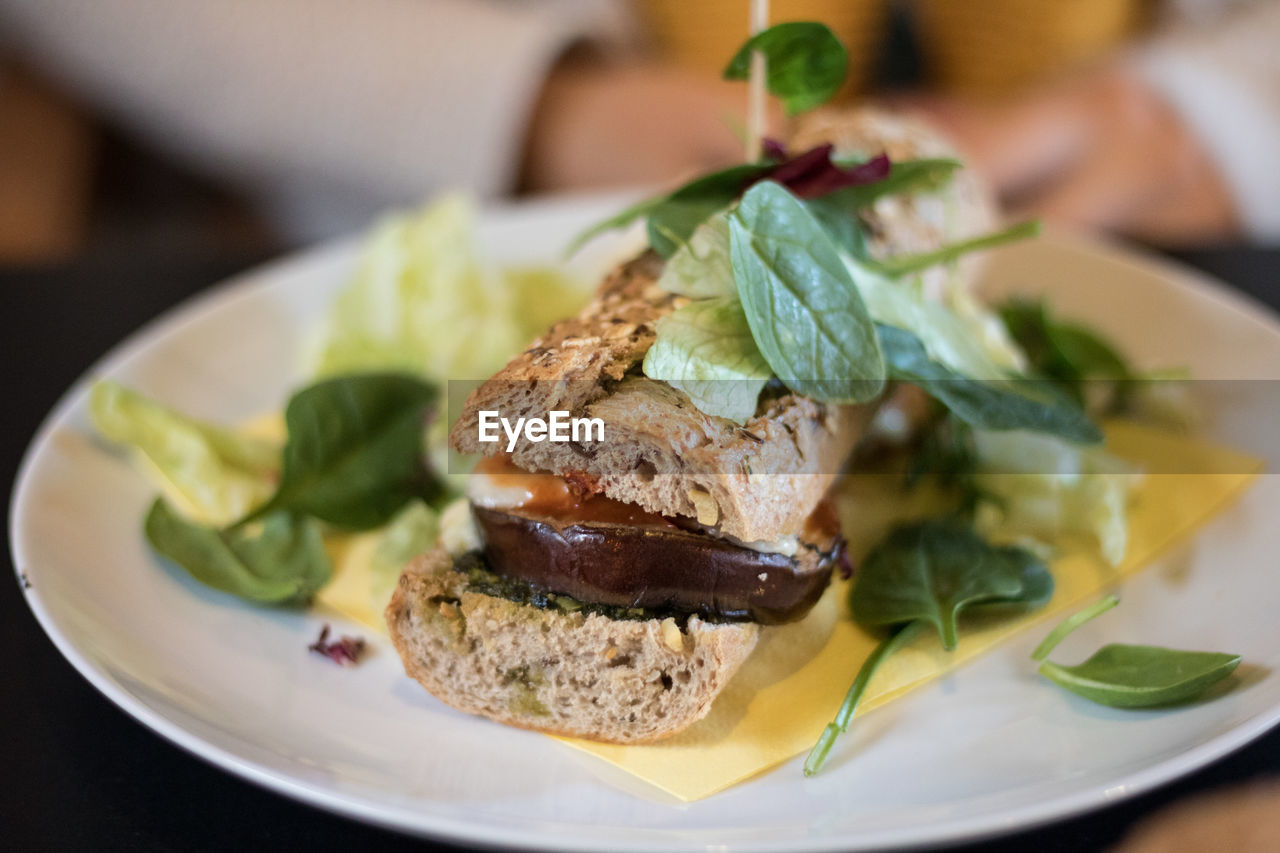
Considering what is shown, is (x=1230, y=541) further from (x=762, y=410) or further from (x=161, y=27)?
(x=161, y=27)

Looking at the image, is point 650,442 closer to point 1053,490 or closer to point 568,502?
point 568,502

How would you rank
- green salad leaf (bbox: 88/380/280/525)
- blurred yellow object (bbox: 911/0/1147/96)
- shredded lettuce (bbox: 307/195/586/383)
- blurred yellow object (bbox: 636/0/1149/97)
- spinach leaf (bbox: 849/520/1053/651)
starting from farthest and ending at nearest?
blurred yellow object (bbox: 911/0/1147/96), blurred yellow object (bbox: 636/0/1149/97), shredded lettuce (bbox: 307/195/586/383), green salad leaf (bbox: 88/380/280/525), spinach leaf (bbox: 849/520/1053/651)

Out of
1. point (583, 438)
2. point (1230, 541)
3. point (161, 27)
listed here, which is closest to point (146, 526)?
point (583, 438)

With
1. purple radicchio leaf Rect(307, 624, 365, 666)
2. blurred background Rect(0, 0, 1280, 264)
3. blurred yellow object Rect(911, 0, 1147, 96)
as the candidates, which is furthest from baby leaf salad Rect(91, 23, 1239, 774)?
blurred yellow object Rect(911, 0, 1147, 96)

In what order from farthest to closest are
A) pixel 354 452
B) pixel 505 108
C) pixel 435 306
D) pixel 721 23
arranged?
pixel 721 23 < pixel 505 108 < pixel 435 306 < pixel 354 452

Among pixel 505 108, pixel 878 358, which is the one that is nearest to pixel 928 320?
pixel 878 358

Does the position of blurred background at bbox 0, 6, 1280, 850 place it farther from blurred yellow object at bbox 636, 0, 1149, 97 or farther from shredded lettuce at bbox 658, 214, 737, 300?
shredded lettuce at bbox 658, 214, 737, 300

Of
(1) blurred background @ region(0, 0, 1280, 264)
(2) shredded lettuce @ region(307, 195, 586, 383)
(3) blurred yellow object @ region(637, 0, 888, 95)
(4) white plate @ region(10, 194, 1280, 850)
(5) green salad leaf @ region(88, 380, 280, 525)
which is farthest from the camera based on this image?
(3) blurred yellow object @ region(637, 0, 888, 95)
